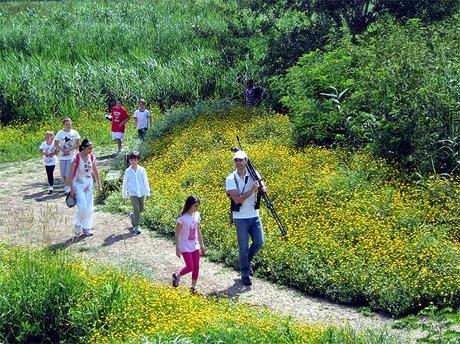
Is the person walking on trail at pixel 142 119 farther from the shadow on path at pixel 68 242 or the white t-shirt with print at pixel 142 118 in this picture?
the shadow on path at pixel 68 242

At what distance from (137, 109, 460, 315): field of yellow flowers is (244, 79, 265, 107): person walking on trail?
3.41 m

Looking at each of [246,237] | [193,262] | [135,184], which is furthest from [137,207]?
[193,262]

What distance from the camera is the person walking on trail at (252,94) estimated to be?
21.7 meters

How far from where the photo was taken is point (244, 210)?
1195cm

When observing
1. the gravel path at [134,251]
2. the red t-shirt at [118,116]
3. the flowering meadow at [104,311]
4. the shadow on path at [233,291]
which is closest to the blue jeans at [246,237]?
the shadow on path at [233,291]

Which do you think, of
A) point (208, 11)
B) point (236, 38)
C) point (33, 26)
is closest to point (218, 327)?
point (236, 38)

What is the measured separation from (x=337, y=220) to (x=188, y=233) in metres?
2.83

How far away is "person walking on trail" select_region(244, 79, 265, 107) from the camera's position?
21.7 meters

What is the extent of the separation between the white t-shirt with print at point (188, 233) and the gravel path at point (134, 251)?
76 centimetres

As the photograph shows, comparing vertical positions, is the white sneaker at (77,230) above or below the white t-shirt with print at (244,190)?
below

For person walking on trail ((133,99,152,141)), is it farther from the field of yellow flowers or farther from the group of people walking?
the field of yellow flowers

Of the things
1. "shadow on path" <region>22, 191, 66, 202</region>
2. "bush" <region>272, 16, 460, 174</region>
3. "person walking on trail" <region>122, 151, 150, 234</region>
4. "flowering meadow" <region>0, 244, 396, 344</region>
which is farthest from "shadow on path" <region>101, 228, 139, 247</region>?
"bush" <region>272, 16, 460, 174</region>

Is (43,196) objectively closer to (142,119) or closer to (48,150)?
(48,150)

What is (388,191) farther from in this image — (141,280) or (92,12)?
(92,12)
